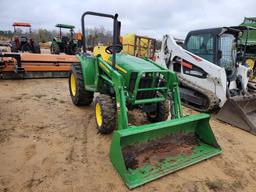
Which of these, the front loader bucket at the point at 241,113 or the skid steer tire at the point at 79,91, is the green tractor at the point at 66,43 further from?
the front loader bucket at the point at 241,113

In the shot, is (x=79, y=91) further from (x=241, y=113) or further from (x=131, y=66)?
(x=241, y=113)

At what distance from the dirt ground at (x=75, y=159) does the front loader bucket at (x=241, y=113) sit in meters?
0.15

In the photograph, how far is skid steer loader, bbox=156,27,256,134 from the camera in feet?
14.8

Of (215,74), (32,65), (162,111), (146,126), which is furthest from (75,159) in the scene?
(32,65)

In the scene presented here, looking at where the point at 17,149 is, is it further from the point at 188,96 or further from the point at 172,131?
the point at 188,96

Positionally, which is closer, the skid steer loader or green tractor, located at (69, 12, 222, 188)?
green tractor, located at (69, 12, 222, 188)

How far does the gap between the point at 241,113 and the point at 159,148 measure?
234 centimetres

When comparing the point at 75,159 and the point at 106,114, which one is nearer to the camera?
the point at 75,159

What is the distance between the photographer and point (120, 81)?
307cm

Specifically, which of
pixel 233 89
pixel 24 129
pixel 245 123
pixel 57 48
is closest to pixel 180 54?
pixel 233 89

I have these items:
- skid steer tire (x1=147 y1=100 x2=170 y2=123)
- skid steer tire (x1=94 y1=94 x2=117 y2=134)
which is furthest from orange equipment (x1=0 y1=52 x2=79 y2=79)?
skid steer tire (x1=147 y1=100 x2=170 y2=123)

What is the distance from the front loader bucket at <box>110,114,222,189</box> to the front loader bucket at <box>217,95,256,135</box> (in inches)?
58.7

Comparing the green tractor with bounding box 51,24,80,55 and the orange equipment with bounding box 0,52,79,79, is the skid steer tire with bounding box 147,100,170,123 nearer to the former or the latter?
the orange equipment with bounding box 0,52,79,79

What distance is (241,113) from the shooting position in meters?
4.26
